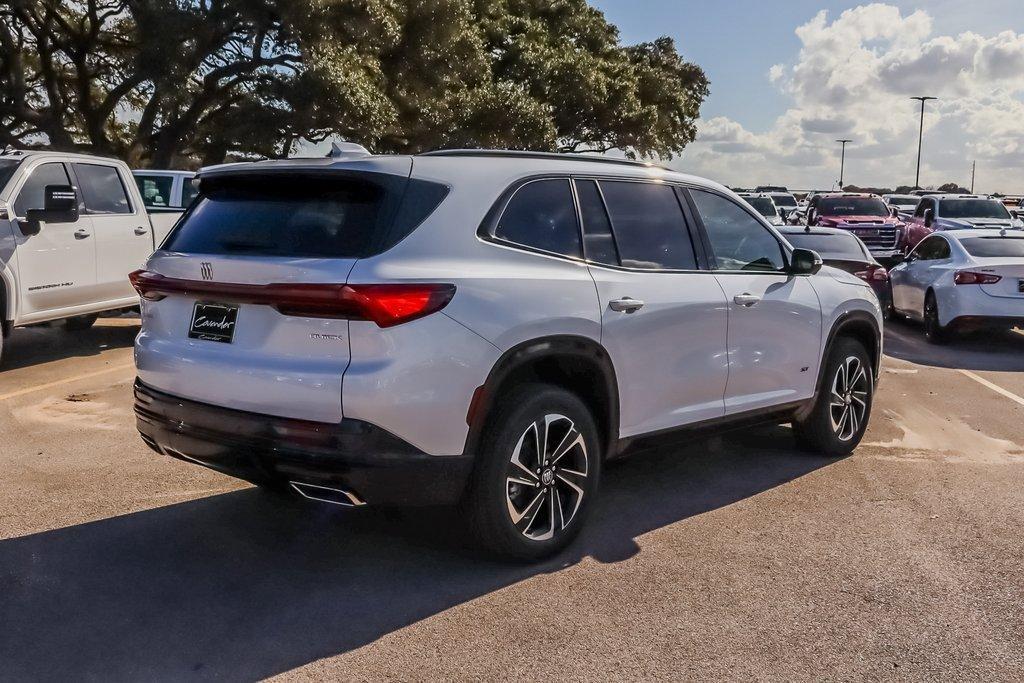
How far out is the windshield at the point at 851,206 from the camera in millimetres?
24312

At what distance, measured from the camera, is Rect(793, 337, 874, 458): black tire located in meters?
6.84

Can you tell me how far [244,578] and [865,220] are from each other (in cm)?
2149

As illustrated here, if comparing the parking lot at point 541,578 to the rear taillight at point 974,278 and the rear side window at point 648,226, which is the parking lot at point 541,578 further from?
the rear taillight at point 974,278

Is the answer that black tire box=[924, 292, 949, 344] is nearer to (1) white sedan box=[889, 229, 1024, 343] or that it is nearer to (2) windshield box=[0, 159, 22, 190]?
(1) white sedan box=[889, 229, 1024, 343]

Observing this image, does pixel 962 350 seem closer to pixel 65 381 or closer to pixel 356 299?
pixel 65 381

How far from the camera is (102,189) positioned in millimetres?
10945

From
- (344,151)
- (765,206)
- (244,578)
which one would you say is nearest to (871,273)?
(344,151)

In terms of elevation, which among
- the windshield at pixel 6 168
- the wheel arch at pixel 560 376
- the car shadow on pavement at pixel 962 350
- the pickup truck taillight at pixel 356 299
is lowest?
the car shadow on pavement at pixel 962 350

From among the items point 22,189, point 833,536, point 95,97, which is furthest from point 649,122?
point 833,536

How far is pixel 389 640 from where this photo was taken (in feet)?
13.1

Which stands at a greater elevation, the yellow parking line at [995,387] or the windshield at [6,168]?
the windshield at [6,168]

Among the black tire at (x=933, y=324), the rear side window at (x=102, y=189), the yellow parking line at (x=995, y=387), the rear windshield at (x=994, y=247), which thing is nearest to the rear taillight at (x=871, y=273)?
the black tire at (x=933, y=324)

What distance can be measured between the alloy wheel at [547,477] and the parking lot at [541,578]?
0.22 meters

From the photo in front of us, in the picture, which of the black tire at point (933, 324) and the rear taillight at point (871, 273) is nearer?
the black tire at point (933, 324)
